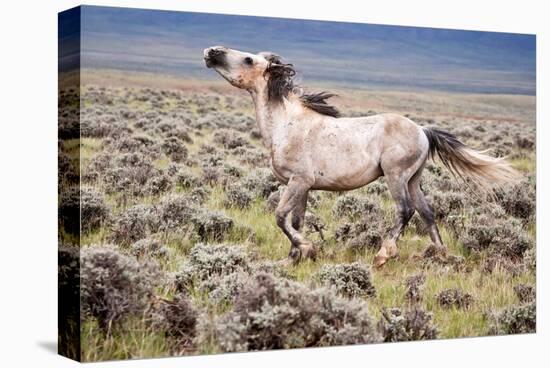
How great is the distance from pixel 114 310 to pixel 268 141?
2.87 metres

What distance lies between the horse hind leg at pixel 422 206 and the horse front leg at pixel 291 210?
145 centimetres

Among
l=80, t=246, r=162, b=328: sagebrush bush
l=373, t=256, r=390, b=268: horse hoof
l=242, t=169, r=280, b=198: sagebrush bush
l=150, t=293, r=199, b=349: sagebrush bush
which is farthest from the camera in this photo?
l=373, t=256, r=390, b=268: horse hoof

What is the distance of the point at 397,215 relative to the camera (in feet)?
45.4

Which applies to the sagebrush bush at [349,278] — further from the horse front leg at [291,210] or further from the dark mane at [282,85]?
the dark mane at [282,85]

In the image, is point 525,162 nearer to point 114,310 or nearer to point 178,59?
point 178,59

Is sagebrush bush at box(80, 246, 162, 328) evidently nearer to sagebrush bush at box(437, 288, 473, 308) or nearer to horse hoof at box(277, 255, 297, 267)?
horse hoof at box(277, 255, 297, 267)

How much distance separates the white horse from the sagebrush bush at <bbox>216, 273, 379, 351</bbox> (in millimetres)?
716

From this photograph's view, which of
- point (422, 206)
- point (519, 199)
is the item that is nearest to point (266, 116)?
point (422, 206)

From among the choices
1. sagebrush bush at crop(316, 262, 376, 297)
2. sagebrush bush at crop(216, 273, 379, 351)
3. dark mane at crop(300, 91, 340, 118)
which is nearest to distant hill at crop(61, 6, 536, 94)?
dark mane at crop(300, 91, 340, 118)

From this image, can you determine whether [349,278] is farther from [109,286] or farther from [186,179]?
[109,286]

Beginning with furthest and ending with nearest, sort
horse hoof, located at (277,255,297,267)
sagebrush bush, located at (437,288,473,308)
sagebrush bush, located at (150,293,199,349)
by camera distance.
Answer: sagebrush bush, located at (437,288,473,308), horse hoof, located at (277,255,297,267), sagebrush bush, located at (150,293,199,349)

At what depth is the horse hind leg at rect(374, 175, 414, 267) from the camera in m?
13.7

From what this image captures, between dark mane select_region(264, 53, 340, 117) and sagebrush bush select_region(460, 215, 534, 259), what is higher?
dark mane select_region(264, 53, 340, 117)

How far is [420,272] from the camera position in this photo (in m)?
13.9
